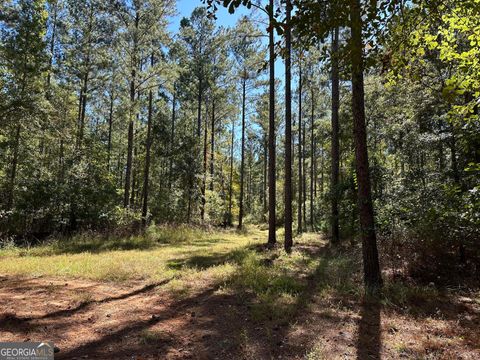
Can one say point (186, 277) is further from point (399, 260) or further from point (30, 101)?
point (30, 101)

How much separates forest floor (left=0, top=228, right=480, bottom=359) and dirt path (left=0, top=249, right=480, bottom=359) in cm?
1

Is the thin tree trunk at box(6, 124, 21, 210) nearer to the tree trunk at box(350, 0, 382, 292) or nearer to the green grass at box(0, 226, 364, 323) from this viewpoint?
the green grass at box(0, 226, 364, 323)

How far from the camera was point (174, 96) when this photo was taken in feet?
79.4

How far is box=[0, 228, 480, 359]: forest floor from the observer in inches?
147

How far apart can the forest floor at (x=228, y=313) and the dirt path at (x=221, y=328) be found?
0.05ft

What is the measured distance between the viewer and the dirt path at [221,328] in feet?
12.0

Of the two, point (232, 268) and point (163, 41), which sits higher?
point (163, 41)

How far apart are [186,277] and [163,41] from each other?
1370cm

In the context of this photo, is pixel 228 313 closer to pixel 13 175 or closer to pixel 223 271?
pixel 223 271

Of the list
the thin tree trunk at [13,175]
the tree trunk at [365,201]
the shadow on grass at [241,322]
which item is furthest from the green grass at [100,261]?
the tree trunk at [365,201]

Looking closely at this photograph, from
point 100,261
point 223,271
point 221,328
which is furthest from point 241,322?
point 100,261

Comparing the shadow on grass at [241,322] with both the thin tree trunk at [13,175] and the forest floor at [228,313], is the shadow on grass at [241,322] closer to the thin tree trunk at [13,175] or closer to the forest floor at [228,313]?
the forest floor at [228,313]

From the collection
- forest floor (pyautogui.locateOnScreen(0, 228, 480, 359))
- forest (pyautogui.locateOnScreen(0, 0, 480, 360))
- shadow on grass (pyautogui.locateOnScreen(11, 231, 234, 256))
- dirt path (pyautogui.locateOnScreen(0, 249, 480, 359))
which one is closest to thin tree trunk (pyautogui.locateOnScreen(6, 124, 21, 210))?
forest (pyautogui.locateOnScreen(0, 0, 480, 360))

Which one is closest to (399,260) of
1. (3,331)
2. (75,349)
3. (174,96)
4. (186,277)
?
(186,277)
